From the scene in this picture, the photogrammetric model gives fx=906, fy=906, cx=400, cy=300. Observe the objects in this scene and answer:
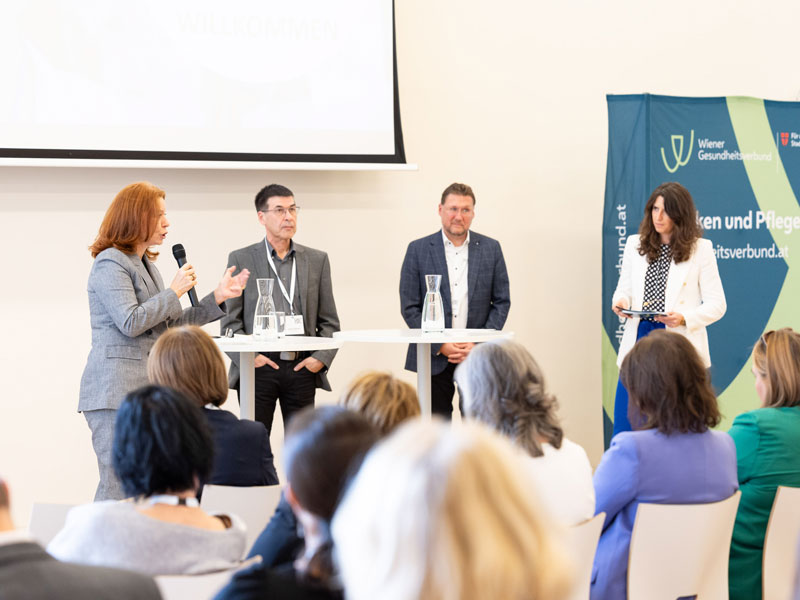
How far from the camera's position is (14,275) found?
4.94 metres

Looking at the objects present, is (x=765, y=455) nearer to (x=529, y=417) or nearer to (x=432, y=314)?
(x=529, y=417)

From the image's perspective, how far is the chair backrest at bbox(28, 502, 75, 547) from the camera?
2359 millimetres

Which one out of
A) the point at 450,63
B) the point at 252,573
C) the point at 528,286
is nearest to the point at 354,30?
the point at 450,63

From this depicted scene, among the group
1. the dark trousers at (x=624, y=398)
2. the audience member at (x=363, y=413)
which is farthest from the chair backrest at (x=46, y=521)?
the dark trousers at (x=624, y=398)

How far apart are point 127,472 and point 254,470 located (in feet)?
3.01

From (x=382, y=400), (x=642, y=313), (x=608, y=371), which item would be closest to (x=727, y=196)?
(x=608, y=371)

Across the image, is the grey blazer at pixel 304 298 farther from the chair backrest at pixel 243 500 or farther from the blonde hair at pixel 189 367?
the chair backrest at pixel 243 500

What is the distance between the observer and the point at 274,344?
3.72 metres

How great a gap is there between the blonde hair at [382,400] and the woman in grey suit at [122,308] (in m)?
1.61

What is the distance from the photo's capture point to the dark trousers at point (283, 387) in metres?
4.61

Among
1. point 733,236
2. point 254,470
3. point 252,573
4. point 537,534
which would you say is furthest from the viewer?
point 733,236

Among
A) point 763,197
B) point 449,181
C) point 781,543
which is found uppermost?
point 449,181

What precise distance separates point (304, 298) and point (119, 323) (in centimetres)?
130

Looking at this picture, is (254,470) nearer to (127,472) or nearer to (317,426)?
(127,472)
